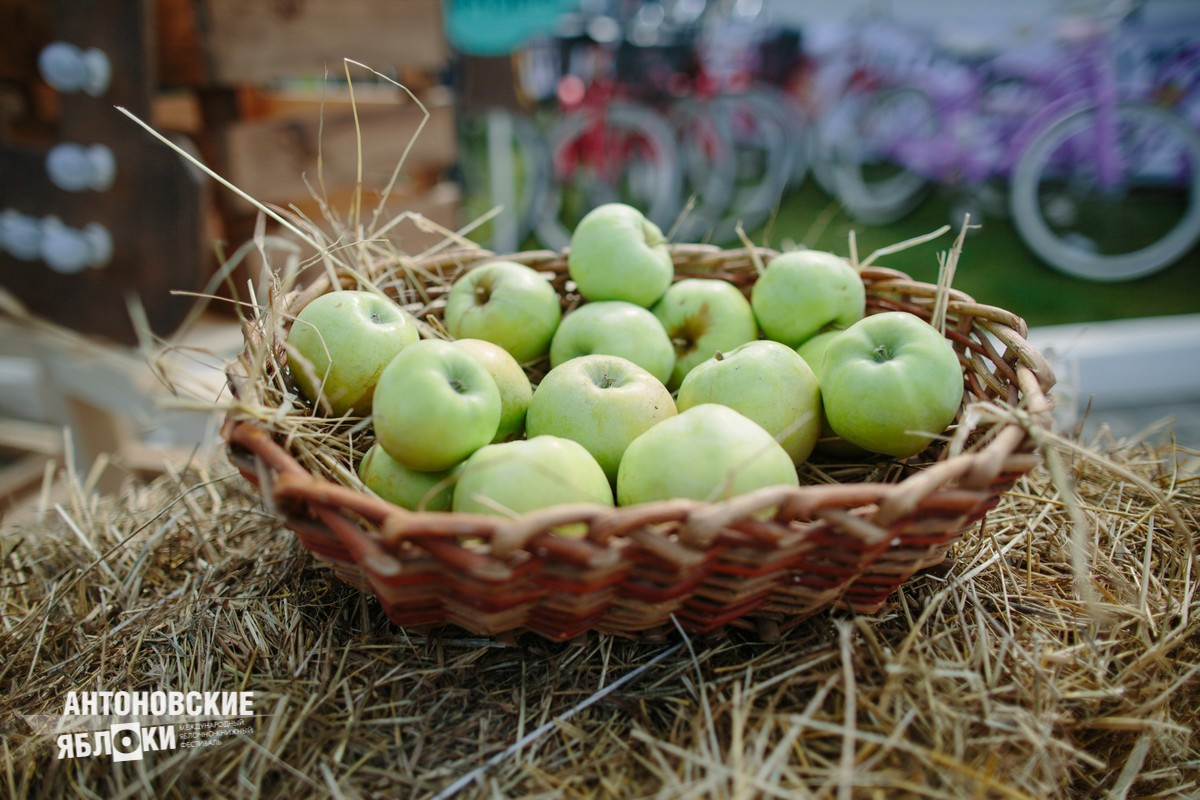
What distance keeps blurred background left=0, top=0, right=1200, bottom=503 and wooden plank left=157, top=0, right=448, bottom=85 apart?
1 centimetres

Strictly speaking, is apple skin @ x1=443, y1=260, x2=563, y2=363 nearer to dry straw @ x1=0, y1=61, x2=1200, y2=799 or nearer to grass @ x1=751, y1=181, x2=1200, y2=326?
dry straw @ x1=0, y1=61, x2=1200, y2=799

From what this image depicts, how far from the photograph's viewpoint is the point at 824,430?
1454 mm

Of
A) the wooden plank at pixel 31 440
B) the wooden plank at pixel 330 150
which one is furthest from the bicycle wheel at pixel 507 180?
the wooden plank at pixel 31 440

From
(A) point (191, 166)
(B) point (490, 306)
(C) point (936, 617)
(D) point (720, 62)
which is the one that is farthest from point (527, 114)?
(C) point (936, 617)

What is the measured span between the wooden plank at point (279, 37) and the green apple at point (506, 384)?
1.64 m

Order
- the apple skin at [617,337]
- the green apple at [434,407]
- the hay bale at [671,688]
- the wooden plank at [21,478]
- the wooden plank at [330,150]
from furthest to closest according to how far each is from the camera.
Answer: the wooden plank at [330,150], the wooden plank at [21,478], the apple skin at [617,337], the green apple at [434,407], the hay bale at [671,688]

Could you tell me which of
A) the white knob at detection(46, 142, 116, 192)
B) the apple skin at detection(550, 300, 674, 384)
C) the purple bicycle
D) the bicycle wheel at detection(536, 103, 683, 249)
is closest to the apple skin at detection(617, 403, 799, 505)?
the apple skin at detection(550, 300, 674, 384)

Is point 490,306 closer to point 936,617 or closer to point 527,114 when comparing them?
Result: point 936,617

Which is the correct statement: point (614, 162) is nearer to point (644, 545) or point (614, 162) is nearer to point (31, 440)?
point (31, 440)

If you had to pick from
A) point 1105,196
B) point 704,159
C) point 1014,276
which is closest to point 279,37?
point 704,159

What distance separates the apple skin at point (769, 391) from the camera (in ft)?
4.32

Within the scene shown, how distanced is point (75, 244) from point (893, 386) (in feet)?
9.23

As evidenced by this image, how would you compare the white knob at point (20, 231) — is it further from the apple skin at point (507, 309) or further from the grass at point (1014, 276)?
the grass at point (1014, 276)

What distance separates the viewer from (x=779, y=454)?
1125 millimetres
